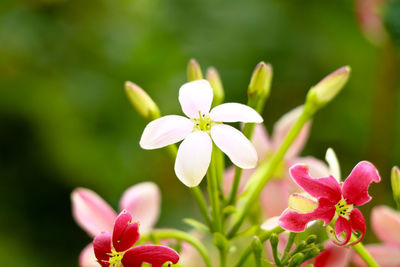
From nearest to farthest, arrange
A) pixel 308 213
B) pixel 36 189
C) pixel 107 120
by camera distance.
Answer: pixel 308 213 → pixel 36 189 → pixel 107 120

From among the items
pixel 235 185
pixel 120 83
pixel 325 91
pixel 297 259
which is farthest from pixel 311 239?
pixel 120 83

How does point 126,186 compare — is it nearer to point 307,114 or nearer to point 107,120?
point 107,120

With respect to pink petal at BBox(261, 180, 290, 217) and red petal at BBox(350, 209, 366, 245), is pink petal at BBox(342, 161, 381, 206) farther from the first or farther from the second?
pink petal at BBox(261, 180, 290, 217)

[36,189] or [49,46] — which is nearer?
[36,189]

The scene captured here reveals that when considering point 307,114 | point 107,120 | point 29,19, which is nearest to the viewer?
point 307,114

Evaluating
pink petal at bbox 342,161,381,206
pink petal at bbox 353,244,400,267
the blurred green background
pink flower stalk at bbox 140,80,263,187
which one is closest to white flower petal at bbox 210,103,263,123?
pink flower stalk at bbox 140,80,263,187

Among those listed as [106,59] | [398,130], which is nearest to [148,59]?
[106,59]

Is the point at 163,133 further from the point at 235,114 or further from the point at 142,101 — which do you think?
the point at 142,101
